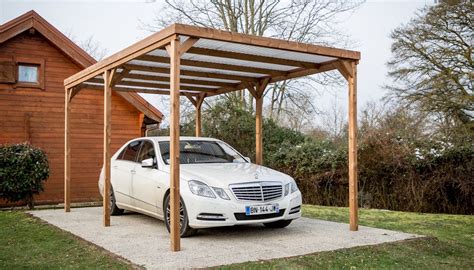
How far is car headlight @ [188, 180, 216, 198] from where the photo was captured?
689cm

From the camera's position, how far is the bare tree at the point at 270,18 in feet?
73.7

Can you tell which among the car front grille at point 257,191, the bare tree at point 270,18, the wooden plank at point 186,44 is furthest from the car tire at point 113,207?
the bare tree at point 270,18

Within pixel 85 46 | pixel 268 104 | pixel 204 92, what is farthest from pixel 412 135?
pixel 85 46

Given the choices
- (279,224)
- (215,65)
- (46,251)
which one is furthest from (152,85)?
(46,251)

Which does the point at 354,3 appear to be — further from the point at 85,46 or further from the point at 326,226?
the point at 85,46

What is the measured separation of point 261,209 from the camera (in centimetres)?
700

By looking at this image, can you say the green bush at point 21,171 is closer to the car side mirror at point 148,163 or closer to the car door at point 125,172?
the car door at point 125,172

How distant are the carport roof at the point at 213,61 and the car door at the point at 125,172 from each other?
141cm

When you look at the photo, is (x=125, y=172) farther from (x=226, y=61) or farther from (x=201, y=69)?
(x=226, y=61)

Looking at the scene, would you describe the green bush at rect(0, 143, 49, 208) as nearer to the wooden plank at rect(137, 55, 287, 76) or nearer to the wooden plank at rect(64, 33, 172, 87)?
the wooden plank at rect(64, 33, 172, 87)

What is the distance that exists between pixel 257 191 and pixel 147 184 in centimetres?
208

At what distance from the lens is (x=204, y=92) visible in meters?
11.9

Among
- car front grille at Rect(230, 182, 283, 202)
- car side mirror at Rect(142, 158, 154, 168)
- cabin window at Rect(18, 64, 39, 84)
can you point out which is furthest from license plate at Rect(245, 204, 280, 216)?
cabin window at Rect(18, 64, 39, 84)

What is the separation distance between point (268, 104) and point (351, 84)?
56.8 feet
